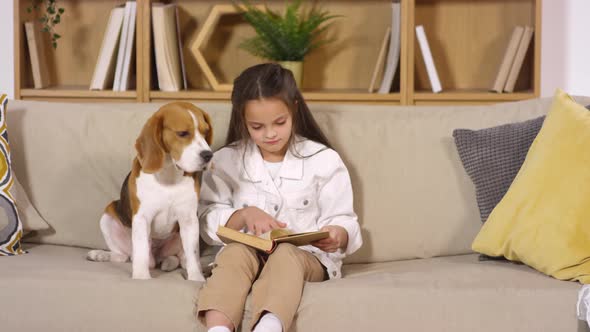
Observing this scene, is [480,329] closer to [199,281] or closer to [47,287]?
[199,281]

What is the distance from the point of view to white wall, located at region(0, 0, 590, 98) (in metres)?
3.92

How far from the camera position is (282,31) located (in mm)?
3588

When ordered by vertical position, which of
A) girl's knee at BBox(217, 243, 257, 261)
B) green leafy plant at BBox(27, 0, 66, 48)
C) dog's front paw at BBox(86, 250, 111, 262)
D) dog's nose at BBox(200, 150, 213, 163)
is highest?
green leafy plant at BBox(27, 0, 66, 48)

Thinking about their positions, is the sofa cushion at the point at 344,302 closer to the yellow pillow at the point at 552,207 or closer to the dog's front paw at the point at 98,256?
the yellow pillow at the point at 552,207

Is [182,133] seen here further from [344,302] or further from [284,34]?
[284,34]

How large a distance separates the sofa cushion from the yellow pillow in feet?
0.20

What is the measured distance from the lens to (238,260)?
1.95 metres

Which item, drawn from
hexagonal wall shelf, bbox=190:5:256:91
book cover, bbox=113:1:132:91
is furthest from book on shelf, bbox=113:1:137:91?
hexagonal wall shelf, bbox=190:5:256:91

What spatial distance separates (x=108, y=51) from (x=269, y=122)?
1751 mm

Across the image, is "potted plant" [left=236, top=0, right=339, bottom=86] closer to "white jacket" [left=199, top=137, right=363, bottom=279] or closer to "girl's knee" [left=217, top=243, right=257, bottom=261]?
"white jacket" [left=199, top=137, right=363, bottom=279]

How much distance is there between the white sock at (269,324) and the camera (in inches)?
68.6

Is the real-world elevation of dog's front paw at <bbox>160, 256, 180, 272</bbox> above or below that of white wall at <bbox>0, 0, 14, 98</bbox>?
below

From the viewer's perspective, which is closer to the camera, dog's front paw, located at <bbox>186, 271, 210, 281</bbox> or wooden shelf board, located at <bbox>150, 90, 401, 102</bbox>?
dog's front paw, located at <bbox>186, 271, 210, 281</bbox>

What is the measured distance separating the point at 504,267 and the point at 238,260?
681 millimetres
